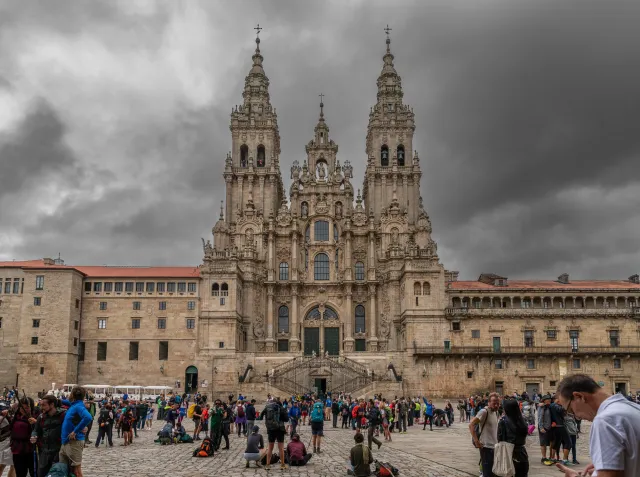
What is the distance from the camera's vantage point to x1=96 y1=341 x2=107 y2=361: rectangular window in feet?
225

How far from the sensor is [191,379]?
68.4m

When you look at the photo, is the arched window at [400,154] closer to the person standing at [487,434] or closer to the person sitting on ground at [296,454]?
the person sitting on ground at [296,454]

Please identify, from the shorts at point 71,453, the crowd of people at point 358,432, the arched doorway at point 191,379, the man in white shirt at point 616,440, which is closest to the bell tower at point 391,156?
the arched doorway at point 191,379

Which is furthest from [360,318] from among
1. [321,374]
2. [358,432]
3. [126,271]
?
[358,432]

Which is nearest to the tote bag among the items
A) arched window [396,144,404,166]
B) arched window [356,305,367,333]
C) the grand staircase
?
the grand staircase

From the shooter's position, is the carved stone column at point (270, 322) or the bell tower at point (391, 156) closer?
the carved stone column at point (270, 322)

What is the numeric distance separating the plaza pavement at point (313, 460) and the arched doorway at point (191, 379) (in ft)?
128

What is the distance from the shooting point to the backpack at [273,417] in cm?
1923

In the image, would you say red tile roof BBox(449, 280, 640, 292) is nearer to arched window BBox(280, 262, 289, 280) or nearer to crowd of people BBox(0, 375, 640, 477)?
arched window BBox(280, 262, 289, 280)

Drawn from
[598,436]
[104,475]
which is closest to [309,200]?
[104,475]

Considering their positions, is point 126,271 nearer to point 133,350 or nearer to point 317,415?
point 133,350

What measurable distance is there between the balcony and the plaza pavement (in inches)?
1415

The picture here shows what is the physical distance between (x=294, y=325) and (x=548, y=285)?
27.7 meters

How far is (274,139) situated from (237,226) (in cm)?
1228
